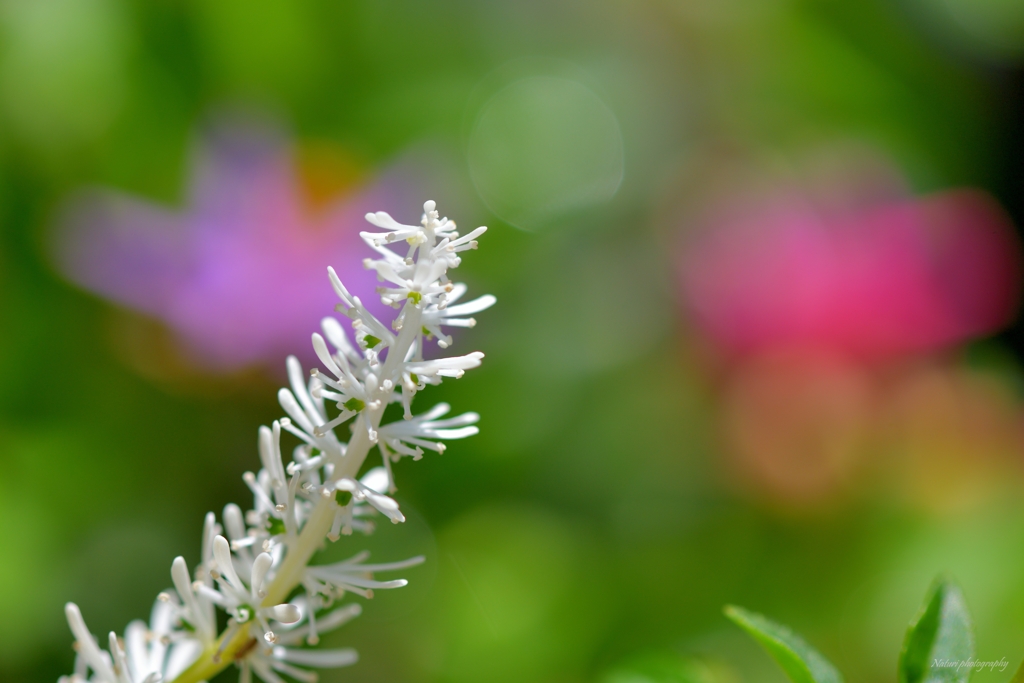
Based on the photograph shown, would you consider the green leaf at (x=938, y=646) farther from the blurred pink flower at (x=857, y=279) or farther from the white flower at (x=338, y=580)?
the blurred pink flower at (x=857, y=279)

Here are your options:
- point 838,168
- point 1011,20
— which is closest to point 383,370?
point 838,168

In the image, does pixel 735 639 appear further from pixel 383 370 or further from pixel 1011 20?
pixel 1011 20

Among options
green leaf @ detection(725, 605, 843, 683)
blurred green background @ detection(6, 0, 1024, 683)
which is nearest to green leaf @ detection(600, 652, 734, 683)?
green leaf @ detection(725, 605, 843, 683)

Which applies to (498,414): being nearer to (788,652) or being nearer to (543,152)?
(543,152)

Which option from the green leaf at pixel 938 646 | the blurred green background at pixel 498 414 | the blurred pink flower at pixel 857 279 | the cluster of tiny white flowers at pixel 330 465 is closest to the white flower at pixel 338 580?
the cluster of tiny white flowers at pixel 330 465

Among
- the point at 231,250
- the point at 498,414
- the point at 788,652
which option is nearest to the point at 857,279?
the point at 498,414

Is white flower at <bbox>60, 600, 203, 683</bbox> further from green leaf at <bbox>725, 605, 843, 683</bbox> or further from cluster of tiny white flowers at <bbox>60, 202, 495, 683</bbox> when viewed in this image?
green leaf at <bbox>725, 605, 843, 683</bbox>
